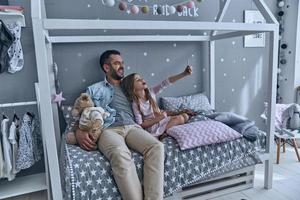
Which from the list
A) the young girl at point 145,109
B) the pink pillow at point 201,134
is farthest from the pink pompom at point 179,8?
the pink pillow at point 201,134

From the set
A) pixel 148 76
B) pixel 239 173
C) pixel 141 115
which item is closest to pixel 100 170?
pixel 141 115

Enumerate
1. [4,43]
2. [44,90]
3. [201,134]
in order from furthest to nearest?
[4,43]
[201,134]
[44,90]

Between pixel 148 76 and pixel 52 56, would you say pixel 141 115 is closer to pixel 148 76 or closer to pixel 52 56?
pixel 148 76

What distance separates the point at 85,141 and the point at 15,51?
0.95 m

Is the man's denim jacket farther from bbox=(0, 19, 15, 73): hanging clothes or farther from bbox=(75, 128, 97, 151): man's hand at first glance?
bbox=(0, 19, 15, 73): hanging clothes

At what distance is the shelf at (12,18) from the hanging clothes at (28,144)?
735mm

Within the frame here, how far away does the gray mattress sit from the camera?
142 centimetres

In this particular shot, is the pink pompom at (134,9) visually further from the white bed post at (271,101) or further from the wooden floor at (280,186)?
the wooden floor at (280,186)

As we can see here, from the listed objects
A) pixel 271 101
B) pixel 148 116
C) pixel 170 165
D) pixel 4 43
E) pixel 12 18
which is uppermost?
pixel 12 18

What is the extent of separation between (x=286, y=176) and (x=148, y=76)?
1531 mm

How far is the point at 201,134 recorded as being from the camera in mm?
1760

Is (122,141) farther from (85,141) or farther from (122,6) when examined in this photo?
(122,6)

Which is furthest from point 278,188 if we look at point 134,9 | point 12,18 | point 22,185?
point 12,18

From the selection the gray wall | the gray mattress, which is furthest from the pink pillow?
the gray wall
